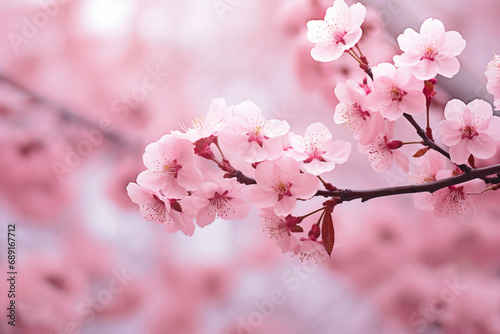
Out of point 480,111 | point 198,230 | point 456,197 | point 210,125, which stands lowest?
point 198,230

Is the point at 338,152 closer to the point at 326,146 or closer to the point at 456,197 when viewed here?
the point at 326,146

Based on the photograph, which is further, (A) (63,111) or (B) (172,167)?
(A) (63,111)

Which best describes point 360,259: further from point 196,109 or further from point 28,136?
point 28,136

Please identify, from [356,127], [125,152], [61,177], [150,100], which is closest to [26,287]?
[61,177]

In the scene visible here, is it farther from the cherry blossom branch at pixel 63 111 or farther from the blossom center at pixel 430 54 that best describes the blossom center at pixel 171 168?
the cherry blossom branch at pixel 63 111

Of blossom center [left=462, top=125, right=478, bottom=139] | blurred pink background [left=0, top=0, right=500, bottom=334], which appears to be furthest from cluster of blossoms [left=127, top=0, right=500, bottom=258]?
blurred pink background [left=0, top=0, right=500, bottom=334]

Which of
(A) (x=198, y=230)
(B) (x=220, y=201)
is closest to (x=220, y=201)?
(B) (x=220, y=201)

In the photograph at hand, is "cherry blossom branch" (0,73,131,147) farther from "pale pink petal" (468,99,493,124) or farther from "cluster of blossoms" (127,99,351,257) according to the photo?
"pale pink petal" (468,99,493,124)
